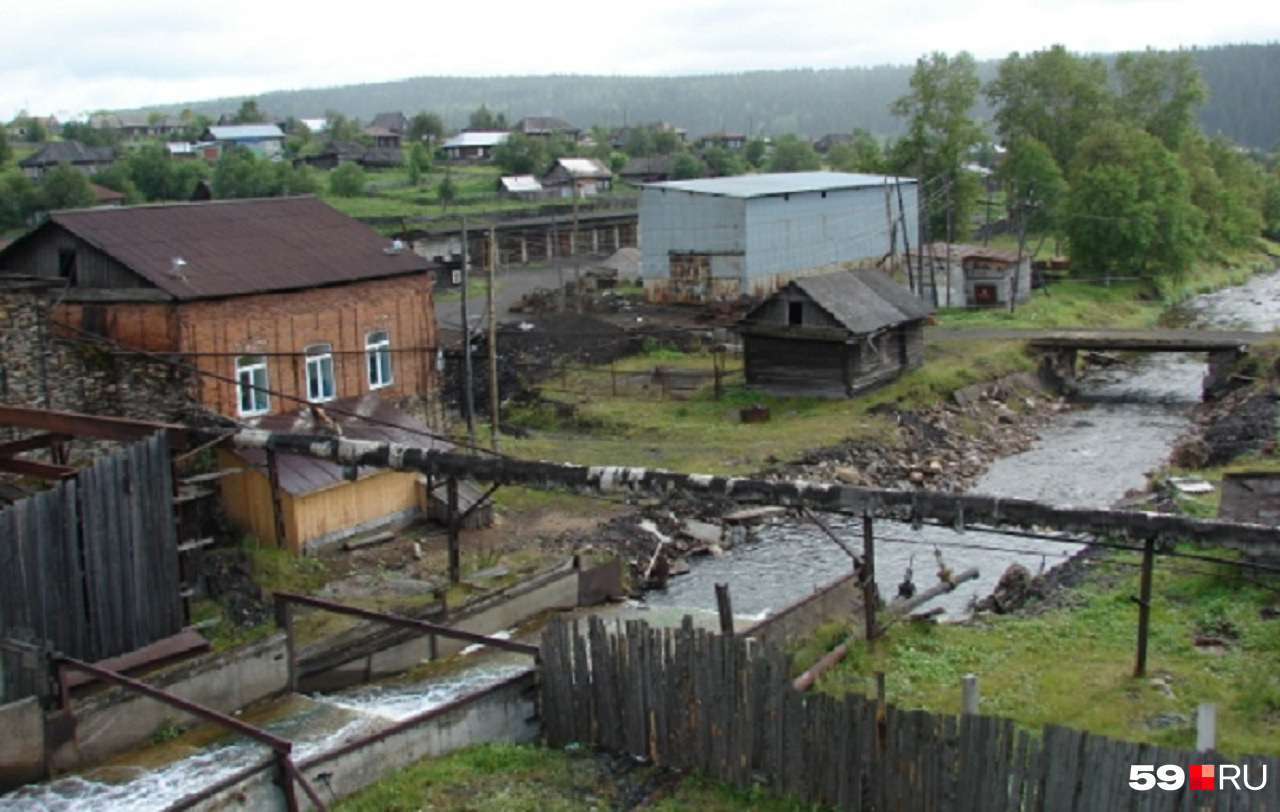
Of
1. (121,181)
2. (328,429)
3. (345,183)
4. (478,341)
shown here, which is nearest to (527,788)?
(328,429)

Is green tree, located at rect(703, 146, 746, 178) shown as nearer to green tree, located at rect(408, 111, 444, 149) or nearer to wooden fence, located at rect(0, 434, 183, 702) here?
green tree, located at rect(408, 111, 444, 149)

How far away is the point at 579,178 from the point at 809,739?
92.3 meters

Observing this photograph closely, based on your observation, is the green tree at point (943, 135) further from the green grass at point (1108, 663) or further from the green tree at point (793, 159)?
the green grass at point (1108, 663)

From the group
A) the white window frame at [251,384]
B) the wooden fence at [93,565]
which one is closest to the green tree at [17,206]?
the white window frame at [251,384]

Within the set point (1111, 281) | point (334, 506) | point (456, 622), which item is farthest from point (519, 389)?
point (1111, 281)

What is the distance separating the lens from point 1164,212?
200 feet

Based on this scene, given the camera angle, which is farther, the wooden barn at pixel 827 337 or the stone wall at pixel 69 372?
the wooden barn at pixel 827 337

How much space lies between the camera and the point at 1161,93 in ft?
276

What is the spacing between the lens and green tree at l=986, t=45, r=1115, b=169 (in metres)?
78.5

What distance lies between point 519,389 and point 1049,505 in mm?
28222

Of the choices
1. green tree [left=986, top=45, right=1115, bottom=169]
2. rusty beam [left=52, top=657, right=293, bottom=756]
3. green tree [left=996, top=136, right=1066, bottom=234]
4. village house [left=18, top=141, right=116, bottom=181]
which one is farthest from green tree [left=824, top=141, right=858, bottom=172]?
rusty beam [left=52, top=657, right=293, bottom=756]

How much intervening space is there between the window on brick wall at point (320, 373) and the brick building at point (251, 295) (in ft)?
0.08

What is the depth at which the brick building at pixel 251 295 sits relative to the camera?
2611 cm

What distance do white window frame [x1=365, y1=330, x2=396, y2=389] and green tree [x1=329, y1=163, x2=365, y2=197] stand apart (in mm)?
65481
